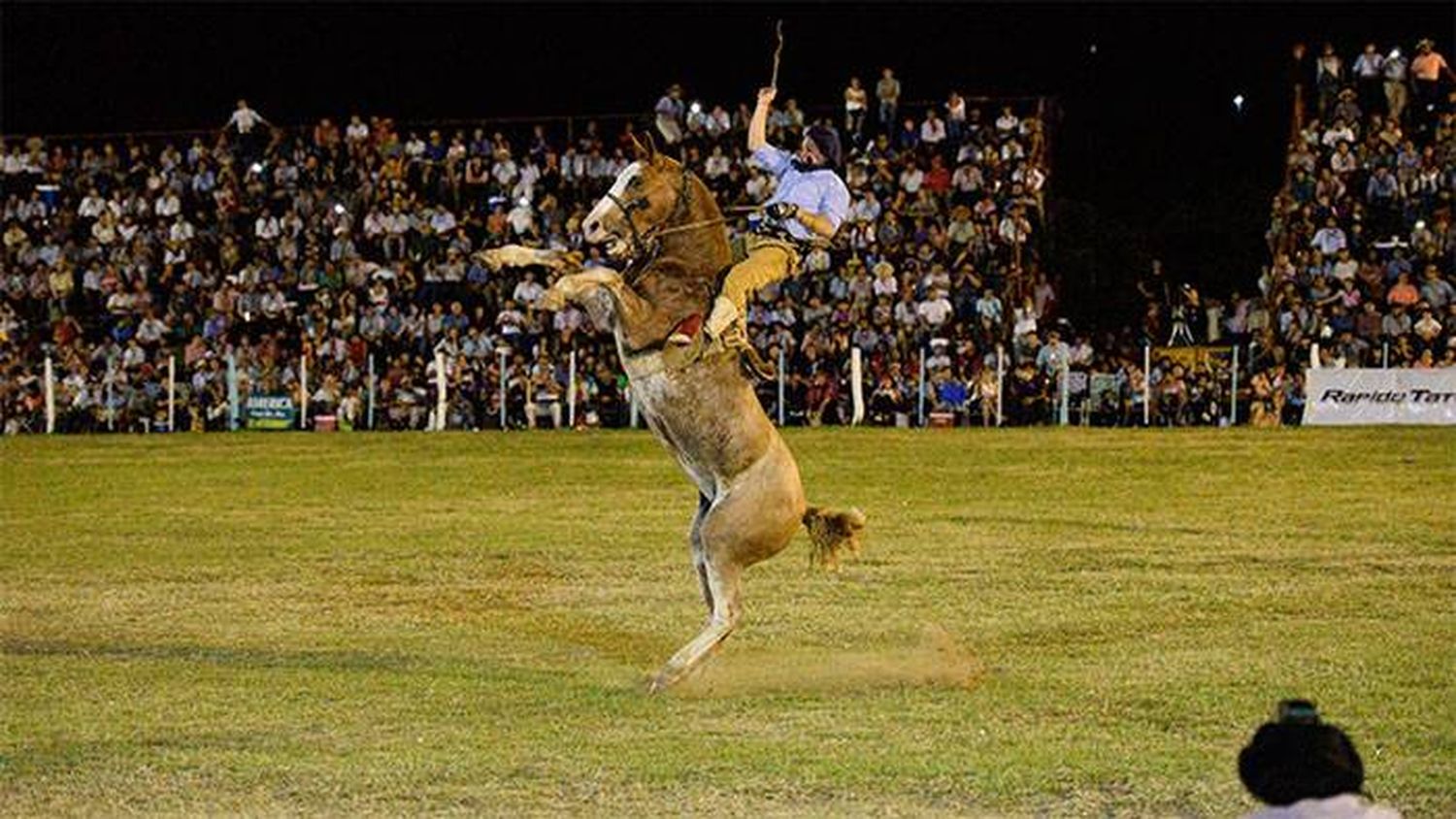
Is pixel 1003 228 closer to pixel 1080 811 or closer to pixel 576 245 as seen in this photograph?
pixel 576 245

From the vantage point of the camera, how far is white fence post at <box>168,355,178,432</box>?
32.9m

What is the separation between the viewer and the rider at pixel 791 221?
33.8 feet

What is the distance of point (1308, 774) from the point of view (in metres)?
3.83

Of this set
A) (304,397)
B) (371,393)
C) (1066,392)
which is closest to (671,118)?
(371,393)

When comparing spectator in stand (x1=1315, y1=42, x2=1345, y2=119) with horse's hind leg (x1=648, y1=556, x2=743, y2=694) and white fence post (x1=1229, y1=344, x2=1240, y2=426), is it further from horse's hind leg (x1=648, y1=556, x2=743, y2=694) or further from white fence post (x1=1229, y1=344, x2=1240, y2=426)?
horse's hind leg (x1=648, y1=556, x2=743, y2=694)

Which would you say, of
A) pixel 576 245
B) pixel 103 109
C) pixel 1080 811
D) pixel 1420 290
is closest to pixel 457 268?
pixel 576 245

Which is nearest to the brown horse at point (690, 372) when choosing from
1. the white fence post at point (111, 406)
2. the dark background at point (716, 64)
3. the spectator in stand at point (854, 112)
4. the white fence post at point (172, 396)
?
the white fence post at point (172, 396)

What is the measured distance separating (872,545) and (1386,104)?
20843mm

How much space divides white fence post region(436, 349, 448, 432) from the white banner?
13.1m

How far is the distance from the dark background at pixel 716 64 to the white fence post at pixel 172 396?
22195 millimetres

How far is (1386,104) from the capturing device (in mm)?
33406

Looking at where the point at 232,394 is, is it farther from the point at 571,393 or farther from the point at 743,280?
the point at 743,280

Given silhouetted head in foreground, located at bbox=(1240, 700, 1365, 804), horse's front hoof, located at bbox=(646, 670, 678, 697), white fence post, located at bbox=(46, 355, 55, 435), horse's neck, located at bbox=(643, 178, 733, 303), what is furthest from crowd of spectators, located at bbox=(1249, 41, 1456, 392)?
silhouetted head in foreground, located at bbox=(1240, 700, 1365, 804)

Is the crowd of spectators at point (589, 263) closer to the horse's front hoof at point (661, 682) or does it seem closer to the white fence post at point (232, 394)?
the white fence post at point (232, 394)
